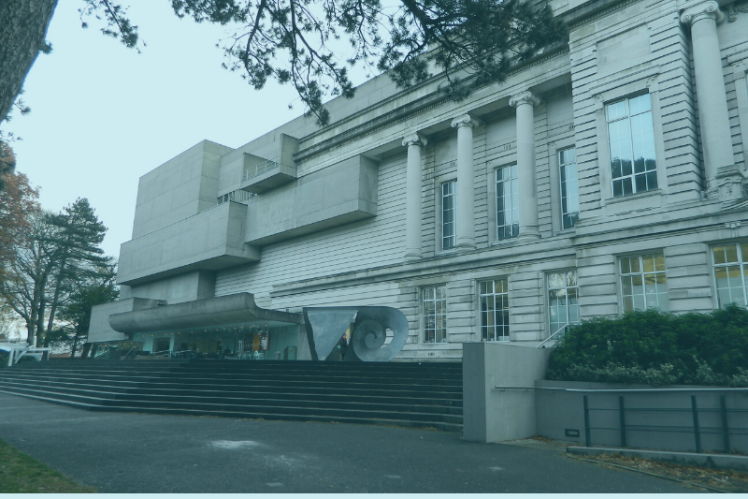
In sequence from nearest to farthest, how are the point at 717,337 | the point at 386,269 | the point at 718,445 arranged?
the point at 718,445
the point at 717,337
the point at 386,269

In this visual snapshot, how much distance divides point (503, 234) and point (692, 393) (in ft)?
52.8

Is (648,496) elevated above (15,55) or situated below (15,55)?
below

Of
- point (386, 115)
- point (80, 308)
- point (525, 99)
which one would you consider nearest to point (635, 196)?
point (525, 99)

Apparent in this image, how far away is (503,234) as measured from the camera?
25.8 m

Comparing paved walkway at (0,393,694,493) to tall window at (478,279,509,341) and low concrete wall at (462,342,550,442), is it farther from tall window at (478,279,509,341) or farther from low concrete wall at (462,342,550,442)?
tall window at (478,279,509,341)

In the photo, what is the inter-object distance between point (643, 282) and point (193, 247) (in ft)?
106

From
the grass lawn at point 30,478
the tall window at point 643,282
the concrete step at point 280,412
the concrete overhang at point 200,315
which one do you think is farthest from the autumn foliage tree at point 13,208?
the tall window at point 643,282

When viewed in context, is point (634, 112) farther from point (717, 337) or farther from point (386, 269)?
point (386, 269)

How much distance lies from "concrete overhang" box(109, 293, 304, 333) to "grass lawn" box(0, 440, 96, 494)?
2270 centimetres

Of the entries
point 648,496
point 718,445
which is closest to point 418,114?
point 718,445

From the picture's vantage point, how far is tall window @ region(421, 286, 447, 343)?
25656 millimetres

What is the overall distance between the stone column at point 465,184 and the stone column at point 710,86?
10.3 m

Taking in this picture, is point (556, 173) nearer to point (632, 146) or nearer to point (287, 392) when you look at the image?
point (632, 146)

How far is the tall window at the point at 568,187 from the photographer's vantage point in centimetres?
2319
